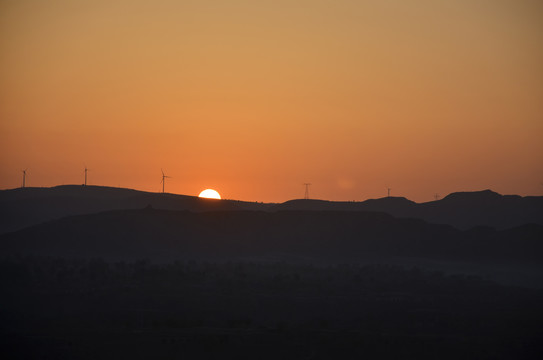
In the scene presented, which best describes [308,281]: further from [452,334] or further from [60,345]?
[60,345]

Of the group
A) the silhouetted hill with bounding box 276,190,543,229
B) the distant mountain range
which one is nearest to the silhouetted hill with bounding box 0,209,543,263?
the distant mountain range

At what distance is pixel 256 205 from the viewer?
199 m

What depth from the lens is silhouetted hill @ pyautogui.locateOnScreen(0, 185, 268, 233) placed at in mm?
164625

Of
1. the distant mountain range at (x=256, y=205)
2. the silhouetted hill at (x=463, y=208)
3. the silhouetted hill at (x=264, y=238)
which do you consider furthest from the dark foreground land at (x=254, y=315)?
the silhouetted hill at (x=463, y=208)

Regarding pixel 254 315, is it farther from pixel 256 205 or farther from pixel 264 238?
pixel 256 205

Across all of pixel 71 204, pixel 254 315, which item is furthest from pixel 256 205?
pixel 254 315

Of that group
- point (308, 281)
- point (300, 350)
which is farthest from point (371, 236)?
point (300, 350)

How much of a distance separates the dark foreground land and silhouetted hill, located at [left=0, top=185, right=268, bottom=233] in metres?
78.4

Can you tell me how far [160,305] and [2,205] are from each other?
400 feet

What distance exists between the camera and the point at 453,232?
430ft

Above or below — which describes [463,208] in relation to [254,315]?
above

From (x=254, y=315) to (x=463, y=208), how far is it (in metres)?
137

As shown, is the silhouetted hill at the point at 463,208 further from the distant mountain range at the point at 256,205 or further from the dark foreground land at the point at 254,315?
the dark foreground land at the point at 254,315

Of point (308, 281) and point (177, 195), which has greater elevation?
point (177, 195)
